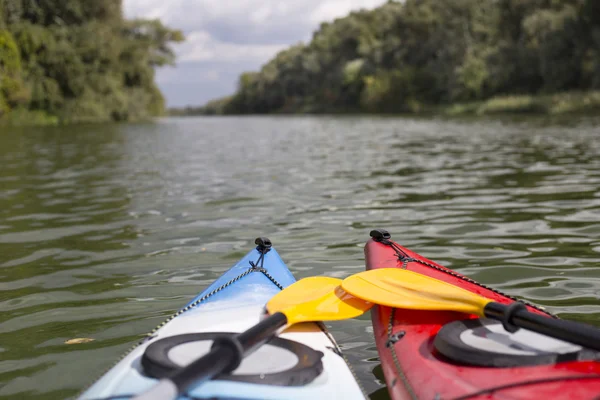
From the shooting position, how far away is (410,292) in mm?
2953

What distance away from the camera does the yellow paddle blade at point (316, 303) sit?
9.28 feet

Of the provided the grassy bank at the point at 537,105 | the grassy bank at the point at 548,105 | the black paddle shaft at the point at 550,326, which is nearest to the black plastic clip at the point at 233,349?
the black paddle shaft at the point at 550,326

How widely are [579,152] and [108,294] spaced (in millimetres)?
10984

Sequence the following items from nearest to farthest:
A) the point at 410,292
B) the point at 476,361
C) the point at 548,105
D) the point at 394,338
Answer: the point at 476,361 < the point at 394,338 < the point at 410,292 < the point at 548,105

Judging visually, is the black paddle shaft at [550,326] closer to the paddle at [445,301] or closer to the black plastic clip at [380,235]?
the paddle at [445,301]

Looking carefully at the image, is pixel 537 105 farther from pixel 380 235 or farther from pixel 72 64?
pixel 380 235

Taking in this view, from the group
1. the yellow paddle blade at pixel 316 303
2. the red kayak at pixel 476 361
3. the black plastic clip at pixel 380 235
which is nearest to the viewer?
the red kayak at pixel 476 361

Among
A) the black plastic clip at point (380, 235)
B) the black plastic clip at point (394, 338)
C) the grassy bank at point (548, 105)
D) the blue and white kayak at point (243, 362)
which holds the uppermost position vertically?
the grassy bank at point (548, 105)

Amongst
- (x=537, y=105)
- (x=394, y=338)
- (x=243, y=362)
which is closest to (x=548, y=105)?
(x=537, y=105)

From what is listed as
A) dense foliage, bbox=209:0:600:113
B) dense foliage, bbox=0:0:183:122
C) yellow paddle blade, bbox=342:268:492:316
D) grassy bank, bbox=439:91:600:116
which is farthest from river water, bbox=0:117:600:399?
dense foliage, bbox=209:0:600:113

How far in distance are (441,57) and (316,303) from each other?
52245mm

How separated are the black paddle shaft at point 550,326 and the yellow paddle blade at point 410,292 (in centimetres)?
11

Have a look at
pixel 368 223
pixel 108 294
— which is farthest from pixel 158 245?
pixel 368 223

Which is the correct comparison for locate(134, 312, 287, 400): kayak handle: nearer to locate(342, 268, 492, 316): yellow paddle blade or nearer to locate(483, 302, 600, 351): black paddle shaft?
locate(342, 268, 492, 316): yellow paddle blade
